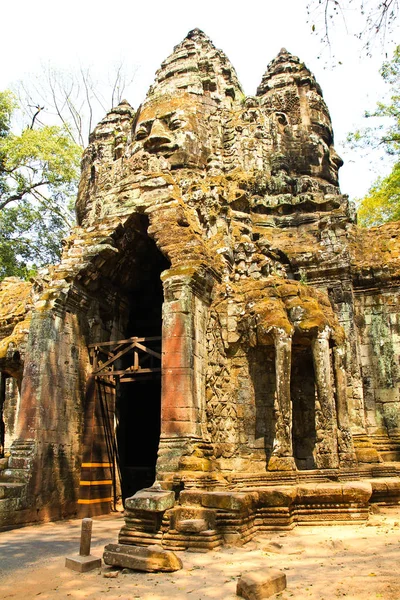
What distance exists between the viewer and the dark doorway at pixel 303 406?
10.4 metres

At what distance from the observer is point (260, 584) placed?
508 cm

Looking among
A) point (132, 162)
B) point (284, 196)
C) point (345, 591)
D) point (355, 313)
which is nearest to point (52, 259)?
point (132, 162)

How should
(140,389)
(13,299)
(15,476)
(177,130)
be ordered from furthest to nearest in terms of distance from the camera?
(13,299) < (177,130) < (140,389) < (15,476)

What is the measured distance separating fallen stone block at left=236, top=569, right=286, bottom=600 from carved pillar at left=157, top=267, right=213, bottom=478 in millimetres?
3427

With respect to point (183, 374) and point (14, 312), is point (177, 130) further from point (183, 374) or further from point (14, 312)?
point (183, 374)

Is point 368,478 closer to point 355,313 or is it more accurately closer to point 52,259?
point 355,313

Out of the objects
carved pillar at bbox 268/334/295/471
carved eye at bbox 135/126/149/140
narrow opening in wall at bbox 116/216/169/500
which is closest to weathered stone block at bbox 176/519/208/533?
carved pillar at bbox 268/334/295/471

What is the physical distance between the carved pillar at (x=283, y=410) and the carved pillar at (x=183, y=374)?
1271 mm

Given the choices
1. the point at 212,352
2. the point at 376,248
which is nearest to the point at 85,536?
the point at 212,352

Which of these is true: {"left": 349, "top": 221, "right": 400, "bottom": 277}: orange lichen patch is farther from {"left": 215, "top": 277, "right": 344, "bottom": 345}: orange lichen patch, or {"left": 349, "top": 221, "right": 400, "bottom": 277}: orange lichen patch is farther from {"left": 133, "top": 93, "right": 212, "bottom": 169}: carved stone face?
{"left": 133, "top": 93, "right": 212, "bottom": 169}: carved stone face

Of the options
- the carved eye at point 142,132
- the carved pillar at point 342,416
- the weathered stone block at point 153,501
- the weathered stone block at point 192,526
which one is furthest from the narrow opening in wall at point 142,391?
the weathered stone block at point 192,526

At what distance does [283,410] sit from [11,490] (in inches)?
208

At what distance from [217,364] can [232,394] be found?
0.67 meters

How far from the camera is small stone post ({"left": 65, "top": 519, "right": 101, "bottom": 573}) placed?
649 cm
